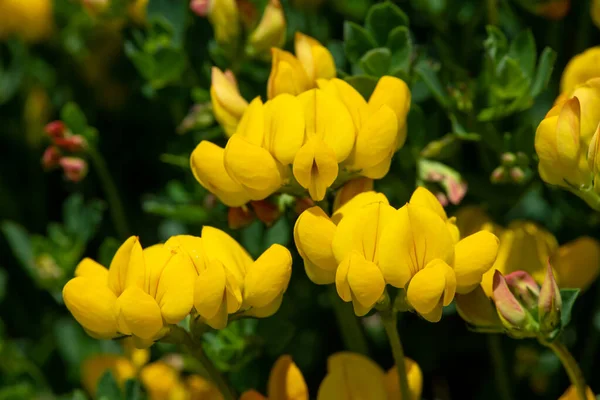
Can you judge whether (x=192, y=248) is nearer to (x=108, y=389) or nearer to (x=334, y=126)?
(x=334, y=126)

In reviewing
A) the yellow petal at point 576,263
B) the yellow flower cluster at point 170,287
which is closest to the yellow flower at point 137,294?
the yellow flower cluster at point 170,287

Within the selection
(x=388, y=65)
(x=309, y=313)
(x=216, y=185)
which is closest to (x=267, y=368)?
(x=309, y=313)

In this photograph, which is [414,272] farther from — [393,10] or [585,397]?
[393,10]

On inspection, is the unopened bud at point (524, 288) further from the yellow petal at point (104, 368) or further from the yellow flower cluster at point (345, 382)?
the yellow petal at point (104, 368)

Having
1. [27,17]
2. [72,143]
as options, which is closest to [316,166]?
[72,143]

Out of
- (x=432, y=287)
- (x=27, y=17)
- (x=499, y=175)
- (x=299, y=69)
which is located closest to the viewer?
(x=432, y=287)

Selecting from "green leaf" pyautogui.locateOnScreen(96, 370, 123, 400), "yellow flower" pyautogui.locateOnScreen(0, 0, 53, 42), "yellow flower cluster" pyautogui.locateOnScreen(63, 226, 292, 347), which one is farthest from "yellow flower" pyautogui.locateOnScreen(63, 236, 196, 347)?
"yellow flower" pyautogui.locateOnScreen(0, 0, 53, 42)

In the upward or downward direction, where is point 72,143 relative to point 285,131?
downward
